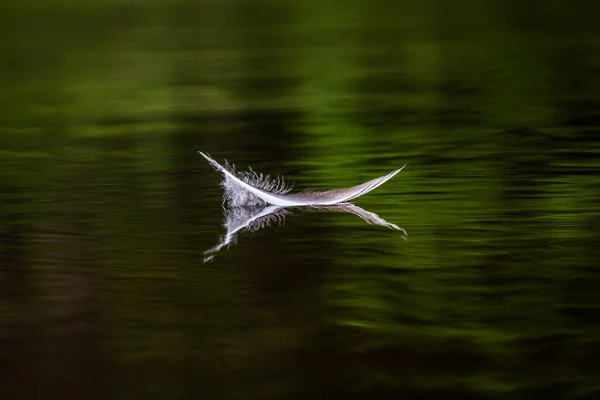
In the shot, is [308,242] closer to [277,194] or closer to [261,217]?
[261,217]

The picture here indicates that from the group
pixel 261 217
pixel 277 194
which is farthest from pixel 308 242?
pixel 277 194

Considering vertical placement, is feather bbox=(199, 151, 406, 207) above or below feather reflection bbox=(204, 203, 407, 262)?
above

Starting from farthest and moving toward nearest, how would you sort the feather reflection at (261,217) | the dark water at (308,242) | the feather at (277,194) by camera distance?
the feather at (277,194)
the feather reflection at (261,217)
the dark water at (308,242)

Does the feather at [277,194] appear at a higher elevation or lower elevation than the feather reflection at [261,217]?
higher

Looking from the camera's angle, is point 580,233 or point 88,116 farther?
point 88,116

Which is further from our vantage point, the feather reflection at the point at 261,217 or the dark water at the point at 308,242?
the feather reflection at the point at 261,217

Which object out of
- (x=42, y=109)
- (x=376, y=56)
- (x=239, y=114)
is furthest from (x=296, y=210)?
(x=376, y=56)

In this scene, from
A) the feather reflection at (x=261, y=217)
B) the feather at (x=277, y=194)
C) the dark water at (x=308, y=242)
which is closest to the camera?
the dark water at (x=308, y=242)

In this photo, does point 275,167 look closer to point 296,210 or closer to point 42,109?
point 296,210
